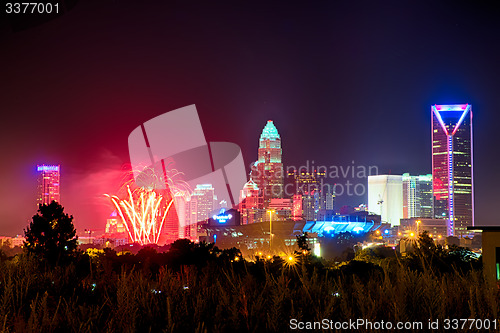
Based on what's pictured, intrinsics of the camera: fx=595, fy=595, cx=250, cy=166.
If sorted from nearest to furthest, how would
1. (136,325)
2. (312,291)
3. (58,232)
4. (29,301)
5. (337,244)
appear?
(136,325) → (312,291) → (29,301) → (58,232) → (337,244)

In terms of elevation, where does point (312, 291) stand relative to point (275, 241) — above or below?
above

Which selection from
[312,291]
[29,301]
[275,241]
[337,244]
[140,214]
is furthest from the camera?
[275,241]

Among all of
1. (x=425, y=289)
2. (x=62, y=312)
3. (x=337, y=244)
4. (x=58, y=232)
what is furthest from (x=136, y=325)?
(x=337, y=244)

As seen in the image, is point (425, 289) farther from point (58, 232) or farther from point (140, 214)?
point (140, 214)

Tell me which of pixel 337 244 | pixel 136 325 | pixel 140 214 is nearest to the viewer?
pixel 136 325

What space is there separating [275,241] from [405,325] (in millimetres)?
148579

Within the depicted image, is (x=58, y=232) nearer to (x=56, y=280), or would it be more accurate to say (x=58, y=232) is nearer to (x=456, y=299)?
(x=56, y=280)

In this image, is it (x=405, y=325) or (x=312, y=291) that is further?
(x=312, y=291)

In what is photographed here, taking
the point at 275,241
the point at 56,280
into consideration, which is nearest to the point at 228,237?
the point at 275,241

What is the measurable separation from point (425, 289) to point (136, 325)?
16.8 ft

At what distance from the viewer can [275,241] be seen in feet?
514

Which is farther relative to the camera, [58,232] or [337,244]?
[337,244]

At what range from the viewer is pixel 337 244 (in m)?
147

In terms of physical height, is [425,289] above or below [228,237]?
above
